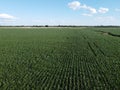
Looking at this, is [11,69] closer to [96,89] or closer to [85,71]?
[85,71]

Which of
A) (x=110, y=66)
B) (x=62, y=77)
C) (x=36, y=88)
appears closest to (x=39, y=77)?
(x=62, y=77)

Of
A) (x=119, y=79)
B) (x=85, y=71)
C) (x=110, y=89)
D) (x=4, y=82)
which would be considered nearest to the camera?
(x=110, y=89)

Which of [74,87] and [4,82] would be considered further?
[4,82]

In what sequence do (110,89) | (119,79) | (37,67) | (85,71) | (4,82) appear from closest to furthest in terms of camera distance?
(110,89) → (4,82) → (119,79) → (85,71) → (37,67)

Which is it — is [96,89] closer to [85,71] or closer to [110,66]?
[85,71]

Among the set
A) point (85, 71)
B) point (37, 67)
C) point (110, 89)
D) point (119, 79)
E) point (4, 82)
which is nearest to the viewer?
point (110, 89)

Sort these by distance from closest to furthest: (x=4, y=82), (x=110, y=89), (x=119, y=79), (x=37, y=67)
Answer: (x=110, y=89) → (x=4, y=82) → (x=119, y=79) → (x=37, y=67)

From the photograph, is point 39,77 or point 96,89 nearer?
point 96,89

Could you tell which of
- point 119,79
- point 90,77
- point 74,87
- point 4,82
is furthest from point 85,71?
point 4,82
